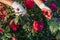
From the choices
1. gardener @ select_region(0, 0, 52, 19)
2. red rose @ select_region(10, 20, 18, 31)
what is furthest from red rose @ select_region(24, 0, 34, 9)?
red rose @ select_region(10, 20, 18, 31)

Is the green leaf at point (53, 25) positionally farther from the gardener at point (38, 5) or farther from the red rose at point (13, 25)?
the red rose at point (13, 25)

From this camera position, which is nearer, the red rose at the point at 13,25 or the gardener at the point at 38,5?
the gardener at the point at 38,5

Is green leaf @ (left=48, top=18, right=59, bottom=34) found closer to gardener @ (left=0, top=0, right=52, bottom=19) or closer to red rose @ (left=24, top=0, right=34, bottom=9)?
gardener @ (left=0, top=0, right=52, bottom=19)

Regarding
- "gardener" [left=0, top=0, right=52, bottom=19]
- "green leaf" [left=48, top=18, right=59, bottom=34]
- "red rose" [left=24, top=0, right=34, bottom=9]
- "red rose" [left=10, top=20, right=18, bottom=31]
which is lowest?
"green leaf" [left=48, top=18, right=59, bottom=34]

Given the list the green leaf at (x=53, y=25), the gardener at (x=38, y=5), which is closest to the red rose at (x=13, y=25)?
the gardener at (x=38, y=5)

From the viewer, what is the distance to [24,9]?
164 cm

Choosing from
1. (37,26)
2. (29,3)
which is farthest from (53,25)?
(29,3)

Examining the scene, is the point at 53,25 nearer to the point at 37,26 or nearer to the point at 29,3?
the point at 37,26

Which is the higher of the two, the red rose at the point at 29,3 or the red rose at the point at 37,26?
the red rose at the point at 29,3

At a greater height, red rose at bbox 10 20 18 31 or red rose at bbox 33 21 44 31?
red rose at bbox 10 20 18 31

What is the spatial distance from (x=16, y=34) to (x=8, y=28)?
84 mm

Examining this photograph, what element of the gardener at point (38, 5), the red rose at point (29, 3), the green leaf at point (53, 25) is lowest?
the green leaf at point (53, 25)

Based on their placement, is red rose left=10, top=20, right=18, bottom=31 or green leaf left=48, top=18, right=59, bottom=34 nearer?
green leaf left=48, top=18, right=59, bottom=34

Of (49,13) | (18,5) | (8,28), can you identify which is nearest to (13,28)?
(8,28)
